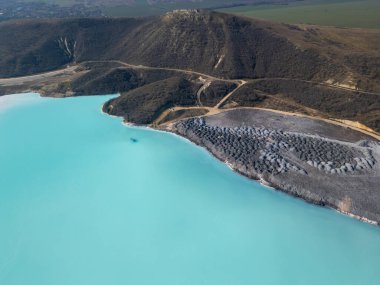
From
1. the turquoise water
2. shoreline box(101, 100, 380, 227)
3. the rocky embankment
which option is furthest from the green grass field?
the turquoise water

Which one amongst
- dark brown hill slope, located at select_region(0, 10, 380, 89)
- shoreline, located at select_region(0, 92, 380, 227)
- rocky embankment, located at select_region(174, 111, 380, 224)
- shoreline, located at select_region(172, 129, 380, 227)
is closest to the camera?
shoreline, located at select_region(172, 129, 380, 227)

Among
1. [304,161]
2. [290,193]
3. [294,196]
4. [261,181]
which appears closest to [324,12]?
[304,161]

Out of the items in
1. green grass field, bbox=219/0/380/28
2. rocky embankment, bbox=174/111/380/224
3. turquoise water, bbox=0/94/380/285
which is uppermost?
green grass field, bbox=219/0/380/28

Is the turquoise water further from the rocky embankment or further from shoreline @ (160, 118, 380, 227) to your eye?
the rocky embankment

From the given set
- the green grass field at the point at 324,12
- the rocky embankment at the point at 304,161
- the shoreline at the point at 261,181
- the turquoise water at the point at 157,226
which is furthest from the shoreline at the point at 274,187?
the green grass field at the point at 324,12

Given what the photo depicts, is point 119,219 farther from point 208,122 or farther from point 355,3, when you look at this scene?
point 355,3

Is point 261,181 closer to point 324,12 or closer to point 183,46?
point 183,46

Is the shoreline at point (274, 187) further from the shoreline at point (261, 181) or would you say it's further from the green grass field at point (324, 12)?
the green grass field at point (324, 12)
